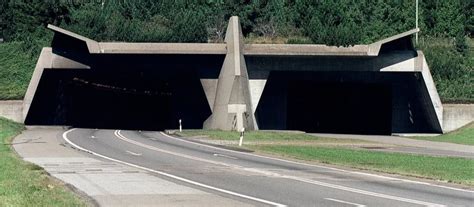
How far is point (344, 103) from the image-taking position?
7438cm

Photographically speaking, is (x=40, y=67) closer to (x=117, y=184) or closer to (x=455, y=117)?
(x=455, y=117)

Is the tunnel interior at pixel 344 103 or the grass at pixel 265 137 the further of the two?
the tunnel interior at pixel 344 103

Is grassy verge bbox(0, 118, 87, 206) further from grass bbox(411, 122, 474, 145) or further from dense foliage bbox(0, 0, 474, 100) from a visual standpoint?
dense foliage bbox(0, 0, 474, 100)

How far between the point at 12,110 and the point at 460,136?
3272 cm

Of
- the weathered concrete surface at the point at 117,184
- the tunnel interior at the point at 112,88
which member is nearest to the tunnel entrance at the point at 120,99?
the tunnel interior at the point at 112,88

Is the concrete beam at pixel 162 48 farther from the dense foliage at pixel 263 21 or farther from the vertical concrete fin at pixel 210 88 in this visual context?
the dense foliage at pixel 263 21

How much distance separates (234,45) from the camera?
195ft

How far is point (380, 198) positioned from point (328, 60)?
145ft

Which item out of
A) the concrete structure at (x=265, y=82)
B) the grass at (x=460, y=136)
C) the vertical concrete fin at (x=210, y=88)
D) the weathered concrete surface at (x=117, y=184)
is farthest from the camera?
the vertical concrete fin at (x=210, y=88)

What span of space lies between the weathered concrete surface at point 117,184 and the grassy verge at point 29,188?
0.58 metres

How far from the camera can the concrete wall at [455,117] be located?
60625 millimetres

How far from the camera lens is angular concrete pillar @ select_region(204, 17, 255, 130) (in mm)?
58750

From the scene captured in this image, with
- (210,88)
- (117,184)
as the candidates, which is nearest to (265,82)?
(210,88)

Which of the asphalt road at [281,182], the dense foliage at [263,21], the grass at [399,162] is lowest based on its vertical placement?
the asphalt road at [281,182]
